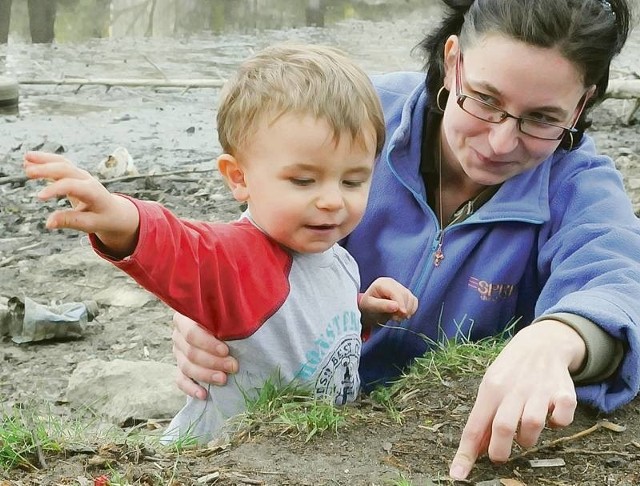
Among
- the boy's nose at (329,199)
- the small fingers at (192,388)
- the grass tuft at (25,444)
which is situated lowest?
the small fingers at (192,388)

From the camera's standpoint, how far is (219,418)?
305 cm

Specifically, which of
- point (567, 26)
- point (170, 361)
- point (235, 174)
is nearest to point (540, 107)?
point (567, 26)

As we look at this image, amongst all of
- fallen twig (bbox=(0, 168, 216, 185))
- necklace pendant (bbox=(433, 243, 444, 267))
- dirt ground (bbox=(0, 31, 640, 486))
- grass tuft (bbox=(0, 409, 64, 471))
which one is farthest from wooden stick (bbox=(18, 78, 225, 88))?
grass tuft (bbox=(0, 409, 64, 471))

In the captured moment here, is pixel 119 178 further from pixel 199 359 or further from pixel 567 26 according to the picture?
pixel 567 26

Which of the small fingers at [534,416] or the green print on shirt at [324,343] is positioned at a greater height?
the small fingers at [534,416]

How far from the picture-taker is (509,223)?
349cm

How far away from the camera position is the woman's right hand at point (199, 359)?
113 inches

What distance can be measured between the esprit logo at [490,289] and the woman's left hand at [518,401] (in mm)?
1070

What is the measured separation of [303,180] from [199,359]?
A: 66 centimetres

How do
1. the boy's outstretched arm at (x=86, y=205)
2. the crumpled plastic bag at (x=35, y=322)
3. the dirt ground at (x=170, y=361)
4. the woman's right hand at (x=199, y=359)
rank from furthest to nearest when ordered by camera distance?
1. the crumpled plastic bag at (x=35, y=322)
2. the woman's right hand at (x=199, y=359)
3. the dirt ground at (x=170, y=361)
4. the boy's outstretched arm at (x=86, y=205)

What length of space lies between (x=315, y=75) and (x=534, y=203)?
1.10 meters

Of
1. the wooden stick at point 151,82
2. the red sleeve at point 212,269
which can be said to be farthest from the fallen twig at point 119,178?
the red sleeve at point 212,269

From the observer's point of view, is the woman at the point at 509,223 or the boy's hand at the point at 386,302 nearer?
the woman at the point at 509,223

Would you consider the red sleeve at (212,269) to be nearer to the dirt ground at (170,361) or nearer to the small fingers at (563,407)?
the dirt ground at (170,361)
